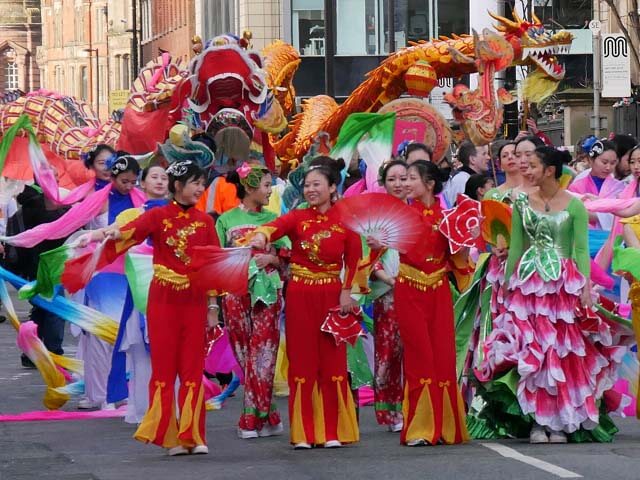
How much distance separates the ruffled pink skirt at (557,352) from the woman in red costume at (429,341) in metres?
0.33

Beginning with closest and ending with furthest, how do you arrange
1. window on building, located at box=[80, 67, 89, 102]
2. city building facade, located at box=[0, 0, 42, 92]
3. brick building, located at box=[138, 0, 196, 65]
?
brick building, located at box=[138, 0, 196, 65] < window on building, located at box=[80, 67, 89, 102] < city building facade, located at box=[0, 0, 42, 92]

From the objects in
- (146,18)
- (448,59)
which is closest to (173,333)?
(448,59)

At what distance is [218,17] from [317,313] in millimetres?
47536

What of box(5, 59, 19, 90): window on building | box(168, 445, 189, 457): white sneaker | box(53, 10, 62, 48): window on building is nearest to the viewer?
box(168, 445, 189, 457): white sneaker

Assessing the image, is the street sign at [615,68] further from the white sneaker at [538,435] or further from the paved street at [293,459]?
the white sneaker at [538,435]

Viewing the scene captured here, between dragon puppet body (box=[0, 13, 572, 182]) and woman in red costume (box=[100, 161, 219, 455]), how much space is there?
15.7 feet

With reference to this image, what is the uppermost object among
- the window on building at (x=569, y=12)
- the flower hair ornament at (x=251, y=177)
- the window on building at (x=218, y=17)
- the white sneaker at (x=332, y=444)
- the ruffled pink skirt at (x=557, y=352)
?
the window on building at (x=218, y=17)

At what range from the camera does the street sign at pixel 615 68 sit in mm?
28125

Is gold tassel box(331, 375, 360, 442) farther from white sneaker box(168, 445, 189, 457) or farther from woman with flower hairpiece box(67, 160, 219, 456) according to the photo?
white sneaker box(168, 445, 189, 457)

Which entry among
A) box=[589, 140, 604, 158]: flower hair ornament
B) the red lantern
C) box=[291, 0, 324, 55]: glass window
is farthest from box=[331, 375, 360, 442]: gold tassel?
box=[291, 0, 324, 55]: glass window

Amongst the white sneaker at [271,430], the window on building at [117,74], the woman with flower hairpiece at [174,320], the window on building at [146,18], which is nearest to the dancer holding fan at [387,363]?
the white sneaker at [271,430]

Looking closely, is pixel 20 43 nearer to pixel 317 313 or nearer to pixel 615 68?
pixel 615 68

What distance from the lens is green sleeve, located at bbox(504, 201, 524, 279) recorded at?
11602 mm

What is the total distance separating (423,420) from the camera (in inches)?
457
